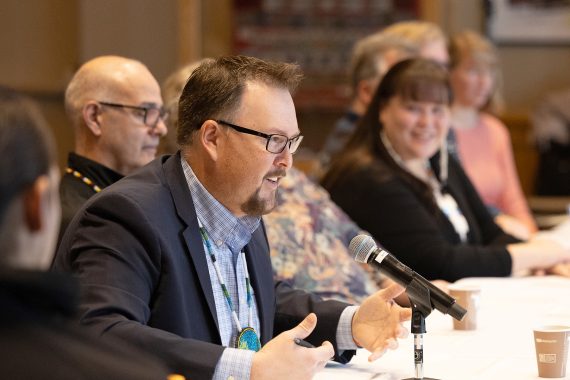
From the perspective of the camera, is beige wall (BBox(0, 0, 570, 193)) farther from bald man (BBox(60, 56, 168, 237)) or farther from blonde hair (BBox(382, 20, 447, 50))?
bald man (BBox(60, 56, 168, 237))

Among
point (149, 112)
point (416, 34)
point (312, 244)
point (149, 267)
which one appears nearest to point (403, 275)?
point (149, 267)

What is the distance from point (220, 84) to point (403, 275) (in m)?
0.55

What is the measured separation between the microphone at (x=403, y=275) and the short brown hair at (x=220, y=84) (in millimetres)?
400

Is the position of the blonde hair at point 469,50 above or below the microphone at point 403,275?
below

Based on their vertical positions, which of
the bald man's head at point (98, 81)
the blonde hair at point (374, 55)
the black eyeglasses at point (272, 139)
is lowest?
the blonde hair at point (374, 55)

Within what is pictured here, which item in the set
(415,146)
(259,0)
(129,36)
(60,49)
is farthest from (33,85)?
(415,146)

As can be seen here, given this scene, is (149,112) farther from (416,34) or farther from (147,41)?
(147,41)

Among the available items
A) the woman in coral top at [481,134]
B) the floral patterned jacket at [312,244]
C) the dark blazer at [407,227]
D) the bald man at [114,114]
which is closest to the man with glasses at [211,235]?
the floral patterned jacket at [312,244]

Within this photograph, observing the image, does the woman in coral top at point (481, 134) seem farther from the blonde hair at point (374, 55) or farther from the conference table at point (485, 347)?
the conference table at point (485, 347)

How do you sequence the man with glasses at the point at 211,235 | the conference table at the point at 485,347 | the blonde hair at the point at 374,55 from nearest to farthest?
1. the man with glasses at the point at 211,235
2. the conference table at the point at 485,347
3. the blonde hair at the point at 374,55

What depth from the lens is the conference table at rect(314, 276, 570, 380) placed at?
2070mm

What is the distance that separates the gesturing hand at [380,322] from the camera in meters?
2.09

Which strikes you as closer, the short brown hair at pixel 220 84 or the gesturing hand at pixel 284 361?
the gesturing hand at pixel 284 361

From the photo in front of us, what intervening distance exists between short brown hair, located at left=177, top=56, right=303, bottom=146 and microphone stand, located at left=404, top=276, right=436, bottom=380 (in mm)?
513
